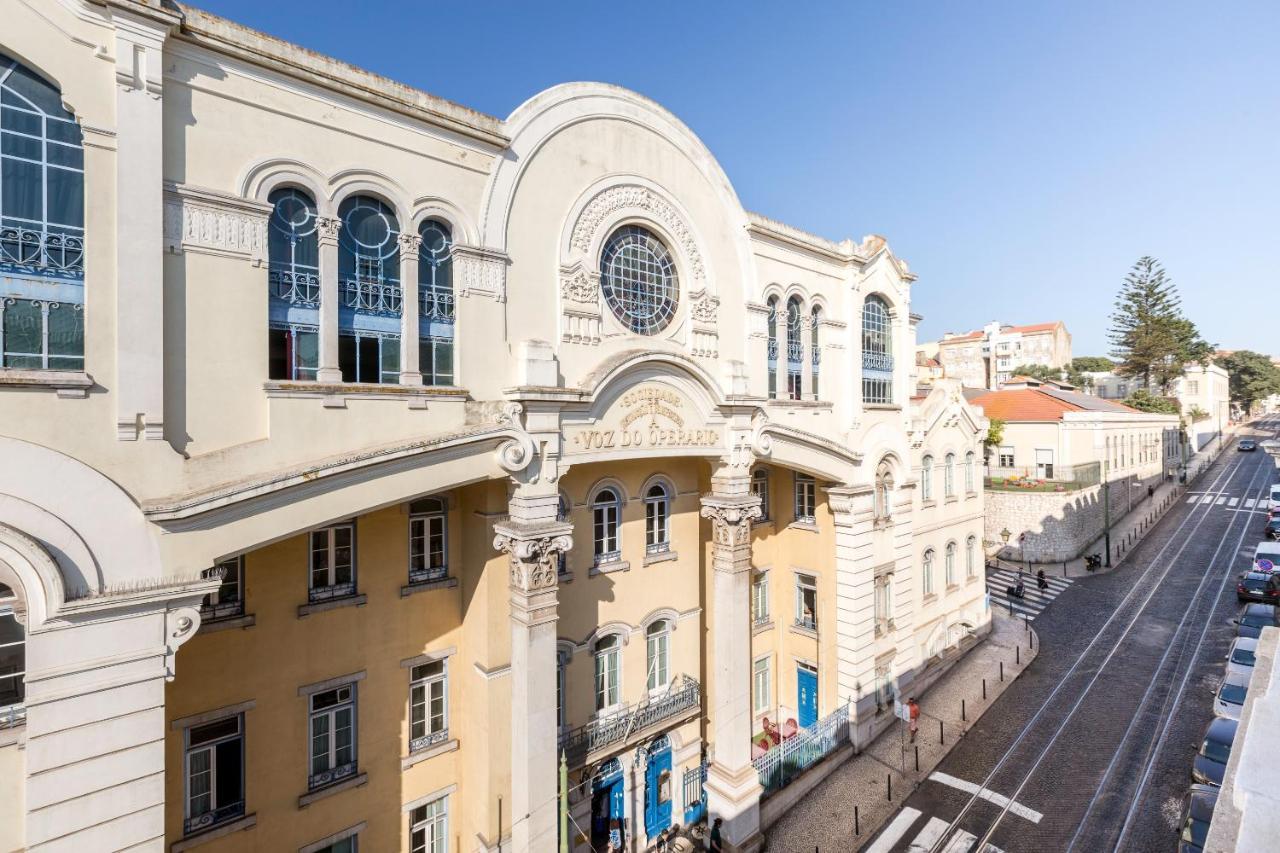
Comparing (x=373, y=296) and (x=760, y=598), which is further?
(x=760, y=598)

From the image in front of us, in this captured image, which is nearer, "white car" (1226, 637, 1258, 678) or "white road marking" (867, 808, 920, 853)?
"white road marking" (867, 808, 920, 853)

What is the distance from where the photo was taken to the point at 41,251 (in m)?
8.45

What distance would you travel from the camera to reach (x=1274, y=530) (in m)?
42.6

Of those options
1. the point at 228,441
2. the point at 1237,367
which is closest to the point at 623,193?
the point at 228,441

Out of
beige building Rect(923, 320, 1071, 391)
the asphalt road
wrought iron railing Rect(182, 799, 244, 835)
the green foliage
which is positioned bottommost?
the asphalt road

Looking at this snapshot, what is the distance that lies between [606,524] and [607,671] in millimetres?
4116

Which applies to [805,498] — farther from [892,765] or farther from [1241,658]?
[1241,658]

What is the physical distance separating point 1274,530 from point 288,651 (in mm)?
A: 60582

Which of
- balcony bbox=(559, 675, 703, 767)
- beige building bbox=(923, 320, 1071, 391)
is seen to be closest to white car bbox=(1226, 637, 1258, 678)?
balcony bbox=(559, 675, 703, 767)

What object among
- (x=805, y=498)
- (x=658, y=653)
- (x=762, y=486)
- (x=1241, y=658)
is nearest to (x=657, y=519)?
(x=658, y=653)

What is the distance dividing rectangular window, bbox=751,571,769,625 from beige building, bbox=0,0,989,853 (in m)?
0.12

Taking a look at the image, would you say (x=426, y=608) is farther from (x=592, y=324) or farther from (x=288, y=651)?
(x=592, y=324)

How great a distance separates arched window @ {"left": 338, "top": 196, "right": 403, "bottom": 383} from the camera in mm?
11453

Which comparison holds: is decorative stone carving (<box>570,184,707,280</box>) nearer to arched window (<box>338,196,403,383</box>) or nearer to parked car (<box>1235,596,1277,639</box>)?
arched window (<box>338,196,403,383</box>)
